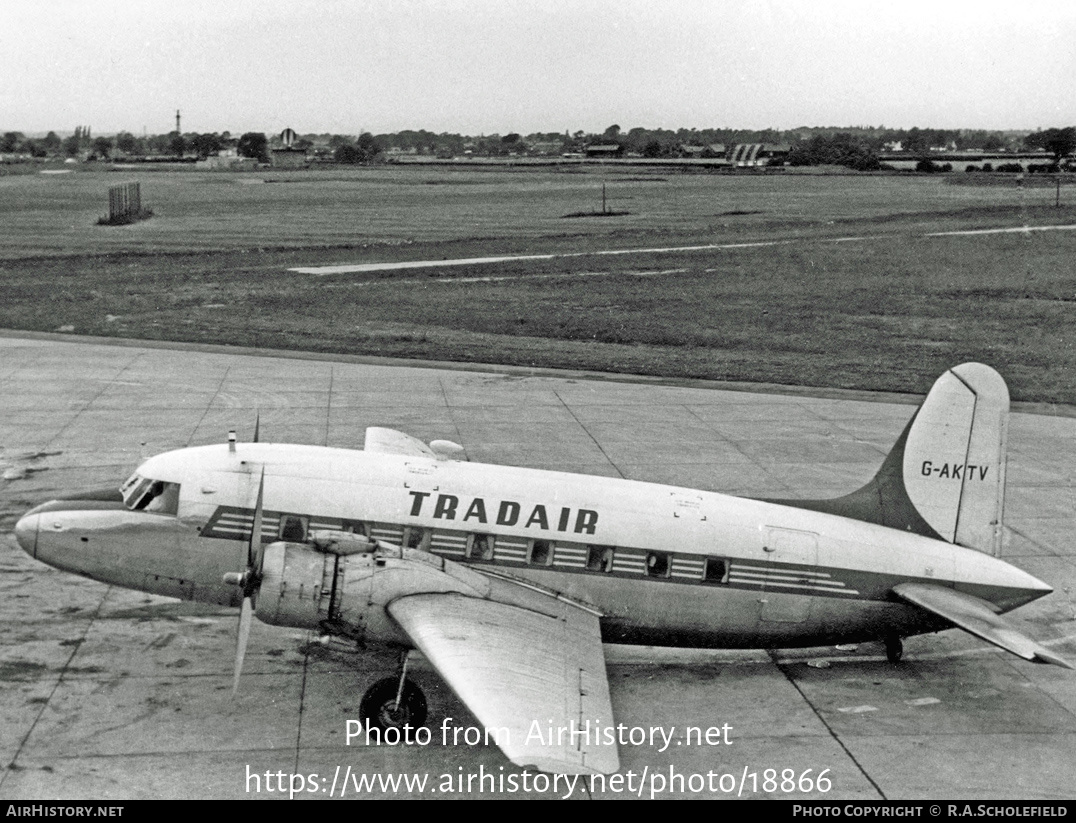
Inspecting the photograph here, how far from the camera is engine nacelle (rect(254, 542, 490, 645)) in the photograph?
52.4 feet

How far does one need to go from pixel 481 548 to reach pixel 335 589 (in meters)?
2.49

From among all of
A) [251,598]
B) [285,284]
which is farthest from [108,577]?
[285,284]

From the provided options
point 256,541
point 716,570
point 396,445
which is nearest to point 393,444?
point 396,445

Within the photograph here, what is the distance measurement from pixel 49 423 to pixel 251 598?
18803 mm

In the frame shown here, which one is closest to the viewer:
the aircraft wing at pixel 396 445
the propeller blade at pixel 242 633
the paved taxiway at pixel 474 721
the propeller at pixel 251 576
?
the propeller blade at pixel 242 633

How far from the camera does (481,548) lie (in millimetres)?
17734

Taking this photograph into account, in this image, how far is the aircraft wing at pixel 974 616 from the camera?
16078 millimetres

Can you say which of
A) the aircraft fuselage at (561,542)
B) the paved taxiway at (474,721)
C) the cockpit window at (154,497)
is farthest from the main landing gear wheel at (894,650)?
the cockpit window at (154,497)

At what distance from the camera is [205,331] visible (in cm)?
4697

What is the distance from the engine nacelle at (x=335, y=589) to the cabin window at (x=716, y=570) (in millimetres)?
4039

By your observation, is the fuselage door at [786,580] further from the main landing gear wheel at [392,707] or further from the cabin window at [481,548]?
the main landing gear wheel at [392,707]

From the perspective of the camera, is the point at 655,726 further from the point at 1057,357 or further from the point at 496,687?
the point at 1057,357

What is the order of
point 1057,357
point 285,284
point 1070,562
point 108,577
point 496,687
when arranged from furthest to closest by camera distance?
point 285,284 → point 1057,357 → point 1070,562 → point 108,577 → point 496,687

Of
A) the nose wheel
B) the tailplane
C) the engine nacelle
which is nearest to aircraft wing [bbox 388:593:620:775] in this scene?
the engine nacelle
